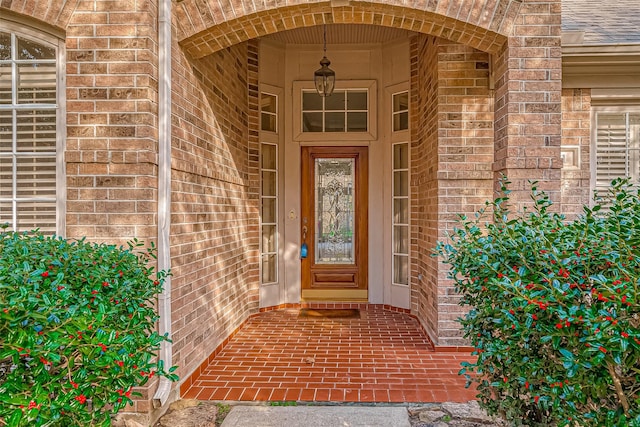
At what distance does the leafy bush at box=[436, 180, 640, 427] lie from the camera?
1562mm

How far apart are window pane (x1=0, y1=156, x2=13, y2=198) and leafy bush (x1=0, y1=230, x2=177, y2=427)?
1.08 metres

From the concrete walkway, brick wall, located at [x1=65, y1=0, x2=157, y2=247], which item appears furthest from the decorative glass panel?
brick wall, located at [x1=65, y1=0, x2=157, y2=247]

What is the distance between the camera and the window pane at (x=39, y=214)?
10.4 feet

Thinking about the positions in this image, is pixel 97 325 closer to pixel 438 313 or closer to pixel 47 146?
pixel 47 146

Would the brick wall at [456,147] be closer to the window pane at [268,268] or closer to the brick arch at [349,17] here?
the brick arch at [349,17]

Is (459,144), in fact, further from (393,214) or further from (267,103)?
(267,103)

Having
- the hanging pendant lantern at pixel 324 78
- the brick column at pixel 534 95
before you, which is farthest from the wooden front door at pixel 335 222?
the brick column at pixel 534 95

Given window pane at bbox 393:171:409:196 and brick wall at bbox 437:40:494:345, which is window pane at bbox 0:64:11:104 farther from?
window pane at bbox 393:171:409:196

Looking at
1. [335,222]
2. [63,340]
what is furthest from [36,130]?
[335,222]

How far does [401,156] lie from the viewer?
6.06m

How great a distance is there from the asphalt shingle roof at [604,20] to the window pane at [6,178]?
516 cm

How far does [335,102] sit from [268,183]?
4.77 ft

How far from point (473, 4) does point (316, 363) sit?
315cm

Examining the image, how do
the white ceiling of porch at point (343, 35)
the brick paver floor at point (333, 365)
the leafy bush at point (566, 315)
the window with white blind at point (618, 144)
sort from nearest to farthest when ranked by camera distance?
the leafy bush at point (566, 315), the brick paver floor at point (333, 365), the window with white blind at point (618, 144), the white ceiling of porch at point (343, 35)
